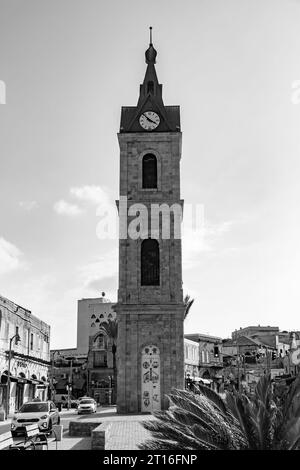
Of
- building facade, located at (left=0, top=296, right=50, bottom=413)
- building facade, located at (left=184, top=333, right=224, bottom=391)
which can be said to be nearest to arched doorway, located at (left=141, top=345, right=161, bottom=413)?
building facade, located at (left=0, top=296, right=50, bottom=413)

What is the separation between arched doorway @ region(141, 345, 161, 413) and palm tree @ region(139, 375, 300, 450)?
2143cm

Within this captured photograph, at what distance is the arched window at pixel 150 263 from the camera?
34.5 metres

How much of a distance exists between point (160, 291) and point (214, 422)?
23.3 m

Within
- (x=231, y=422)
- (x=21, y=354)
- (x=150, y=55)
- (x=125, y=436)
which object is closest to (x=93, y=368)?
(x=21, y=354)

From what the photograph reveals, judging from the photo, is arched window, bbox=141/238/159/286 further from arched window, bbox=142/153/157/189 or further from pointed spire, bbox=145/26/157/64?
pointed spire, bbox=145/26/157/64

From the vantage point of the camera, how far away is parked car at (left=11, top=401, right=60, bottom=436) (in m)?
22.9

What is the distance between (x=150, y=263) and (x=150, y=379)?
7.37 meters

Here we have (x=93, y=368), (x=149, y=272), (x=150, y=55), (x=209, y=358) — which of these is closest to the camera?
(x=149, y=272)

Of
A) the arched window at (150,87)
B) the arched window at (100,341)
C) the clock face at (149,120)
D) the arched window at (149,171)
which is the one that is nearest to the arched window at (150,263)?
the arched window at (149,171)

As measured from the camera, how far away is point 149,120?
3772cm

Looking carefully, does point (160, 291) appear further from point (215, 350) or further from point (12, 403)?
point (215, 350)

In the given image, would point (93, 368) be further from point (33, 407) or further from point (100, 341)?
point (33, 407)
